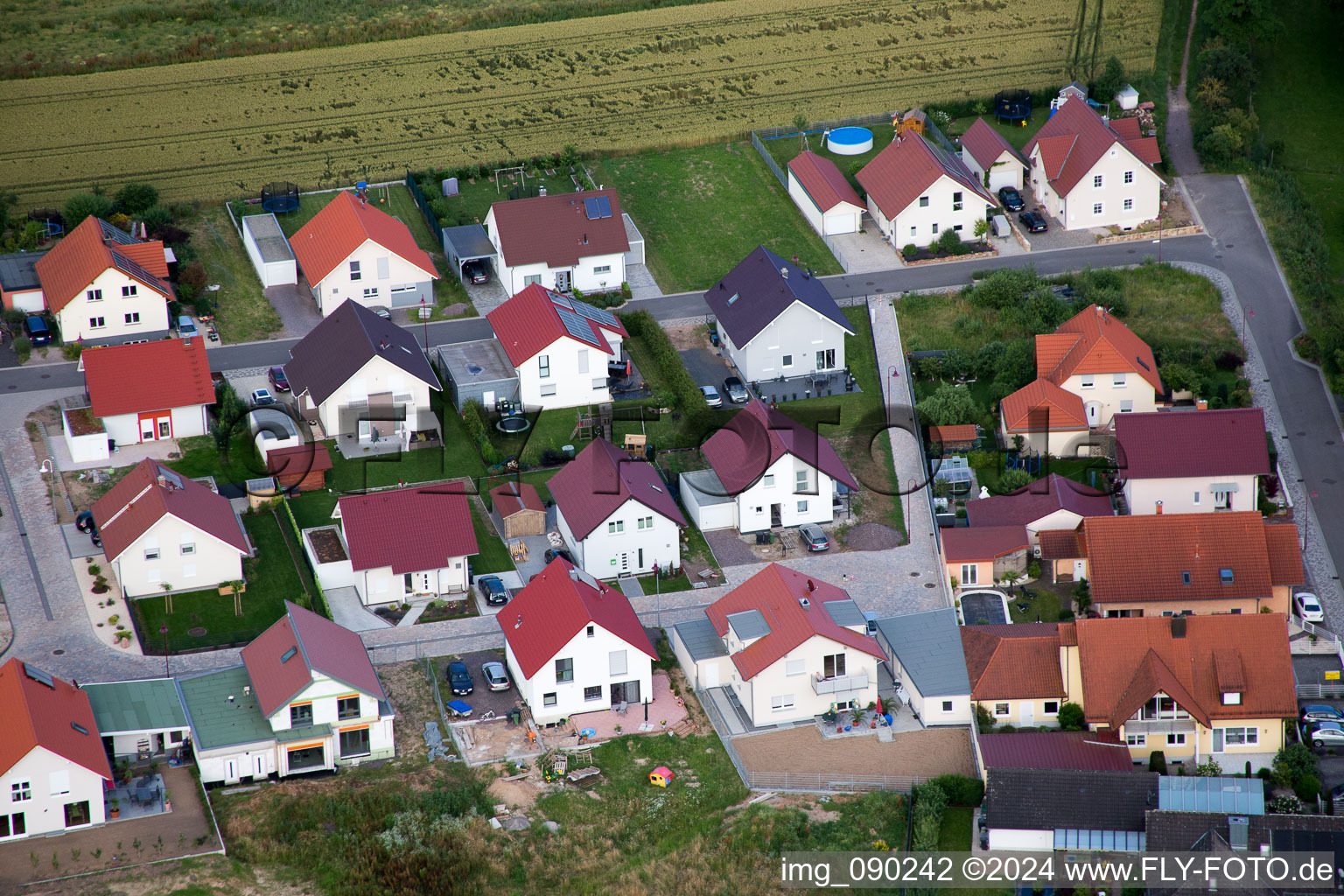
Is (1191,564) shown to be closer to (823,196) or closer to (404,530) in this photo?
(404,530)

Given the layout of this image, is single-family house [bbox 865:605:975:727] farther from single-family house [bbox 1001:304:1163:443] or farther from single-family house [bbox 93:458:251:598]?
single-family house [bbox 93:458:251:598]

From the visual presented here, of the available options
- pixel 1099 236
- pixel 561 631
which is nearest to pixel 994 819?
pixel 561 631

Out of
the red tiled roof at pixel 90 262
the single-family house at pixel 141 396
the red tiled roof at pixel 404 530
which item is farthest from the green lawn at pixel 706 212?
the red tiled roof at pixel 404 530

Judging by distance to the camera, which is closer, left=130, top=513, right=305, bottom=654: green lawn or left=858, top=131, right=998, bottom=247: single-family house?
left=130, top=513, right=305, bottom=654: green lawn

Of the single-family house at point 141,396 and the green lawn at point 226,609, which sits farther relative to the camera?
the single-family house at point 141,396

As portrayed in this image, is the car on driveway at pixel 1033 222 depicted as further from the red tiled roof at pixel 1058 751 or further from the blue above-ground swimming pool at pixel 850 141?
the red tiled roof at pixel 1058 751

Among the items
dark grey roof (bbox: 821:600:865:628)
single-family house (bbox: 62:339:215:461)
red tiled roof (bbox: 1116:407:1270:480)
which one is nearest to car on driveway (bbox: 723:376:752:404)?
red tiled roof (bbox: 1116:407:1270:480)
